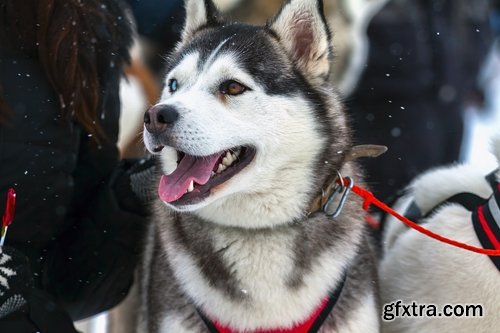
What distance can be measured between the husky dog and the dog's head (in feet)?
1.33

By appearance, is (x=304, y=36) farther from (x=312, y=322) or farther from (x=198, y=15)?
(x=312, y=322)

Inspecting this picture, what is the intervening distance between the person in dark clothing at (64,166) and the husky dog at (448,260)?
2.71ft

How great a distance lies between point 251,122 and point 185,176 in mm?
211

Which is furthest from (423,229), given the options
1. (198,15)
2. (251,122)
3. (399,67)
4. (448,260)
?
(399,67)

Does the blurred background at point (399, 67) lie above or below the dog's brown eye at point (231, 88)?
below

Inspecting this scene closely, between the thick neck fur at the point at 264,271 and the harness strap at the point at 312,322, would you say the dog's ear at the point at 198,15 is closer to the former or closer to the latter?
the thick neck fur at the point at 264,271

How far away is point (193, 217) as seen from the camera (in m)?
2.08

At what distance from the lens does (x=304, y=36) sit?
208 centimetres

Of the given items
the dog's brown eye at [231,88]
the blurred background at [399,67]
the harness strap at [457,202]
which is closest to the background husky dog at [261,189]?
the dog's brown eye at [231,88]

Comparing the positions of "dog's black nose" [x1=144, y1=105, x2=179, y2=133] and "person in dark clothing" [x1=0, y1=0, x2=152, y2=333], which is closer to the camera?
"dog's black nose" [x1=144, y1=105, x2=179, y2=133]

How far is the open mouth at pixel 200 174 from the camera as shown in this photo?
6.09 ft

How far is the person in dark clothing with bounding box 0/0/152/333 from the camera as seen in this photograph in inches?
85.0

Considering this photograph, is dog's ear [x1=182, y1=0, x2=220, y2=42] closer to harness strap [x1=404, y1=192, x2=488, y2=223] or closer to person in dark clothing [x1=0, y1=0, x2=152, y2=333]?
person in dark clothing [x1=0, y1=0, x2=152, y2=333]

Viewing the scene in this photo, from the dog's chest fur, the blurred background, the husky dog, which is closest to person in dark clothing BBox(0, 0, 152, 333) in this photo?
the dog's chest fur
